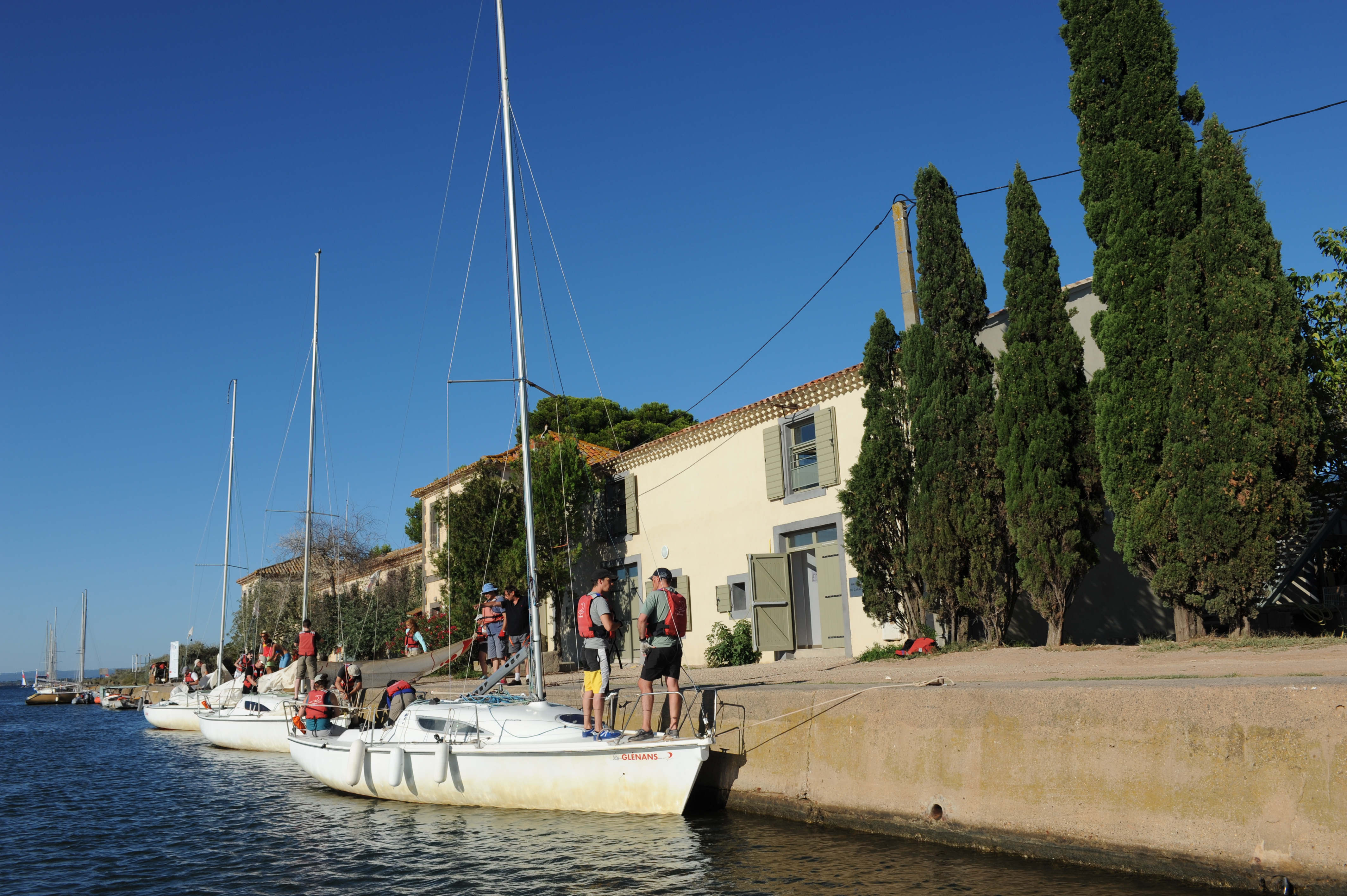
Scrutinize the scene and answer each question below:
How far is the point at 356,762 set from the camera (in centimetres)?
1283

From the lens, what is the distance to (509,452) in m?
26.8

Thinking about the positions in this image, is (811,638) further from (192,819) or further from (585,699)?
(192,819)

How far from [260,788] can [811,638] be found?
10.9 meters

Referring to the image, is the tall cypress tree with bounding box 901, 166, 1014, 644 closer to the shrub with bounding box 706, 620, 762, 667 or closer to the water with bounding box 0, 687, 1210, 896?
the shrub with bounding box 706, 620, 762, 667

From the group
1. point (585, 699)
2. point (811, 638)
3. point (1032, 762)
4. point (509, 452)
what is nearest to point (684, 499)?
point (811, 638)

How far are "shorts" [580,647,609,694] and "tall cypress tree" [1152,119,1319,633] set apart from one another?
23.2ft

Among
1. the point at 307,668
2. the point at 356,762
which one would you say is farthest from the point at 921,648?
the point at 307,668

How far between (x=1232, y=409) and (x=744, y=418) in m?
10.6

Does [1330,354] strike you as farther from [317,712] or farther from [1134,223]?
[317,712]

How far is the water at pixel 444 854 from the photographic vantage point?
25.8 ft

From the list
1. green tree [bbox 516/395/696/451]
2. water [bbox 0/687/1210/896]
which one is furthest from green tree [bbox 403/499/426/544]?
water [bbox 0/687/1210/896]

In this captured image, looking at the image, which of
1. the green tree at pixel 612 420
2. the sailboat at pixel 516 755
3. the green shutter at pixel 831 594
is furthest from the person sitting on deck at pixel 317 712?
the green tree at pixel 612 420

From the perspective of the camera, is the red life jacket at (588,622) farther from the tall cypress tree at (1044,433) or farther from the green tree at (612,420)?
the green tree at (612,420)

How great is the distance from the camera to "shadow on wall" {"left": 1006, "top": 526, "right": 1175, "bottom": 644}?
1489cm
